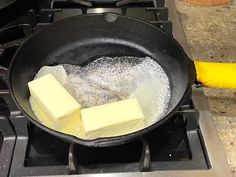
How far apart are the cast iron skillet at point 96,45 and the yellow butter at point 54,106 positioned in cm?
6

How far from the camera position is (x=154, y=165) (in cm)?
56

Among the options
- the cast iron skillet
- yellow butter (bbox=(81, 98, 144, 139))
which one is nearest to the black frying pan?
the cast iron skillet

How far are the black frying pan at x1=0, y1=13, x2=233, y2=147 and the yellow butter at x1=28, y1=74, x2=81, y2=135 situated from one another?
56mm

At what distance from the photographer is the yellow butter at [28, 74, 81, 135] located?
1.83ft

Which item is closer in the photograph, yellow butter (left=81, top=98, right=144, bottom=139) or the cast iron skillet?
yellow butter (left=81, top=98, right=144, bottom=139)

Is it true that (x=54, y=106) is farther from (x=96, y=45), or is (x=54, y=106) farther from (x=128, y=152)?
(x=96, y=45)

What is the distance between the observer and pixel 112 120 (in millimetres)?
547

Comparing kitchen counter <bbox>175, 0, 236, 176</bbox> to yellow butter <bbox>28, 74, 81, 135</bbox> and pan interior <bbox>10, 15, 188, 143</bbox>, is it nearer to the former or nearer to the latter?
pan interior <bbox>10, 15, 188, 143</bbox>

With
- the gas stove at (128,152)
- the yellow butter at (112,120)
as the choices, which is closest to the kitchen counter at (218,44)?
the gas stove at (128,152)

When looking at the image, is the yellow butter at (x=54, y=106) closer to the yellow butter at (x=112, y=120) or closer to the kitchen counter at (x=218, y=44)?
the yellow butter at (x=112, y=120)

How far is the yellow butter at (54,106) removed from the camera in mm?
557

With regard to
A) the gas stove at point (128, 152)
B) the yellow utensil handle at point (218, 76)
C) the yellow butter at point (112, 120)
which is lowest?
the gas stove at point (128, 152)

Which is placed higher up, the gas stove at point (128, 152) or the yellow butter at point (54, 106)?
the yellow butter at point (54, 106)

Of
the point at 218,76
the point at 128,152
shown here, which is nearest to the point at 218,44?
the point at 218,76
